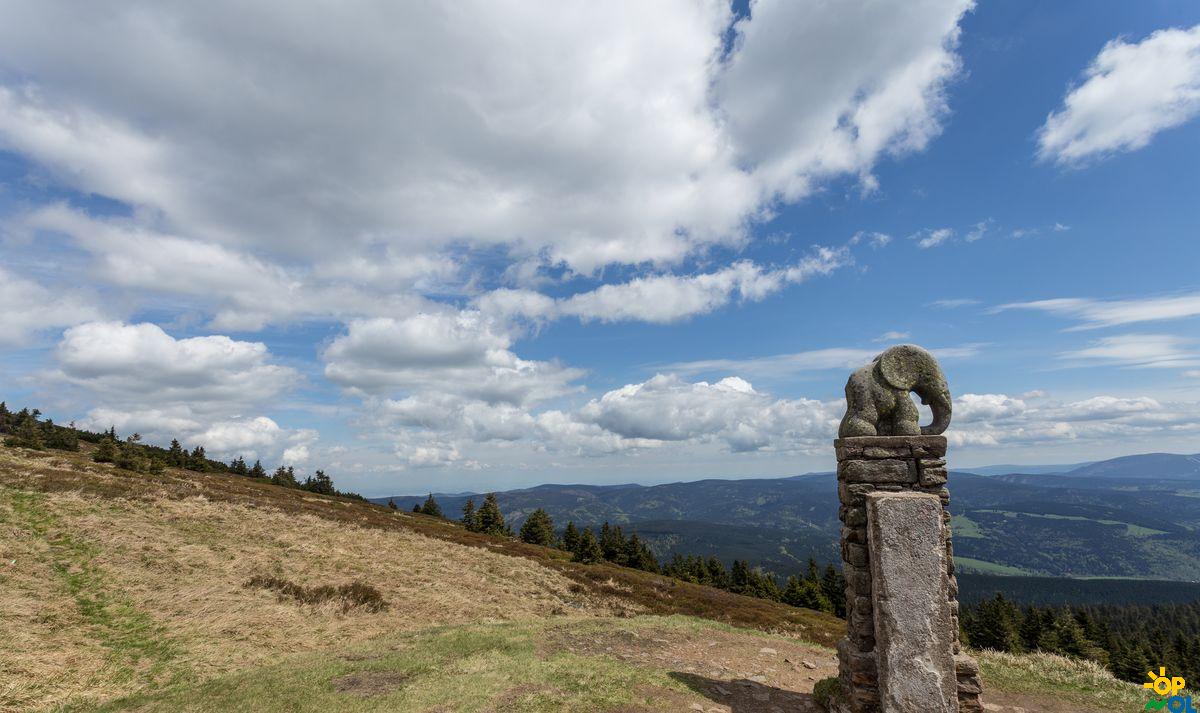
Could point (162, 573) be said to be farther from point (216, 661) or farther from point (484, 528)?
point (484, 528)

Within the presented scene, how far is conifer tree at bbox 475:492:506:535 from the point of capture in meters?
74.2

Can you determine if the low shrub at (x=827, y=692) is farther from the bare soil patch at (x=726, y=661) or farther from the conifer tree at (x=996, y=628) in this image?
the conifer tree at (x=996, y=628)

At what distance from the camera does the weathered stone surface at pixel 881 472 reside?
11.7 m

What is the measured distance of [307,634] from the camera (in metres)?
18.5

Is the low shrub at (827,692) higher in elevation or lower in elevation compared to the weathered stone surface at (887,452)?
lower

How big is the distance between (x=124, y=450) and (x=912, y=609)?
242 feet

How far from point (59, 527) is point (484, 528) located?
5495 centimetres

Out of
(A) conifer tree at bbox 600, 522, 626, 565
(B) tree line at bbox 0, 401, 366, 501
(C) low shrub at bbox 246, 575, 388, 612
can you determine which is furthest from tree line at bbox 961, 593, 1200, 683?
(B) tree line at bbox 0, 401, 366, 501

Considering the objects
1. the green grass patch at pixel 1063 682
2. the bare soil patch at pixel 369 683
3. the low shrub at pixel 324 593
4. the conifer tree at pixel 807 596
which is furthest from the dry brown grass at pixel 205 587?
the conifer tree at pixel 807 596

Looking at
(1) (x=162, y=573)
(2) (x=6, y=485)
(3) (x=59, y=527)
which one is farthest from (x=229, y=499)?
(1) (x=162, y=573)

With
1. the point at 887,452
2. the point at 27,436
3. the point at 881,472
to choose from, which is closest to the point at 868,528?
the point at 881,472

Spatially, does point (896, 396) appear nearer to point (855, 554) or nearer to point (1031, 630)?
point (855, 554)

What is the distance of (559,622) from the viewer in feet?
69.6

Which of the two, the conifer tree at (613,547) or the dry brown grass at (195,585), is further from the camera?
the conifer tree at (613,547)
